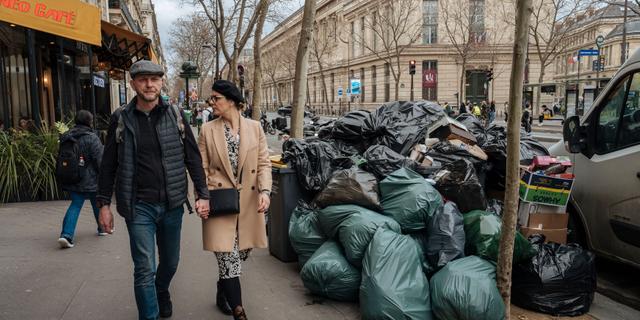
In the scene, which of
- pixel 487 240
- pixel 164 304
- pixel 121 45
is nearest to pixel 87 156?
pixel 164 304

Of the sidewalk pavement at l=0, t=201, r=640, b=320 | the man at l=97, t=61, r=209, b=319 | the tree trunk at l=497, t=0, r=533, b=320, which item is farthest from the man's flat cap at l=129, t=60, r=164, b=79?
the tree trunk at l=497, t=0, r=533, b=320

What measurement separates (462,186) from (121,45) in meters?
12.8

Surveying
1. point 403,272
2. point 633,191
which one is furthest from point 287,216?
point 633,191

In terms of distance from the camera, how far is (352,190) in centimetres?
463

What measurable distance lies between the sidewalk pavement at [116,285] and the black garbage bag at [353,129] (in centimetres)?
157

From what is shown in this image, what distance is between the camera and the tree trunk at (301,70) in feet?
32.3

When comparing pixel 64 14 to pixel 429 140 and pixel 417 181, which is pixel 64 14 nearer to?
pixel 429 140

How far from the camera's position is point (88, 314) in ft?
13.3

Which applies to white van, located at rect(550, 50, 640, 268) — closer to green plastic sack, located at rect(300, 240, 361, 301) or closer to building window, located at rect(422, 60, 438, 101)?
green plastic sack, located at rect(300, 240, 361, 301)

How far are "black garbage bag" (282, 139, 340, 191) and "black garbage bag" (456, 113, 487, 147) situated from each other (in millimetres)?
1875

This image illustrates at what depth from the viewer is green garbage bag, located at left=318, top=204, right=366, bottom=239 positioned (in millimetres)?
4469

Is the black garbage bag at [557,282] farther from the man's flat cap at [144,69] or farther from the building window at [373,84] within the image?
the building window at [373,84]

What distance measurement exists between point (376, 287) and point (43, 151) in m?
7.17

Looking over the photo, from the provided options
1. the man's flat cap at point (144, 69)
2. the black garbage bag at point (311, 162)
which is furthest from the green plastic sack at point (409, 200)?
the man's flat cap at point (144, 69)
